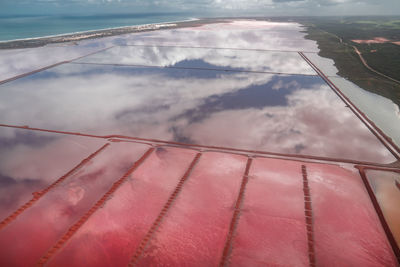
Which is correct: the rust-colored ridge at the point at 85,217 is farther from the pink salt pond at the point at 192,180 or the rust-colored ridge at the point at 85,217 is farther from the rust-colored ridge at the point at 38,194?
the rust-colored ridge at the point at 38,194

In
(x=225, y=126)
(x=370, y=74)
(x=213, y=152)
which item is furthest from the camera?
(x=370, y=74)

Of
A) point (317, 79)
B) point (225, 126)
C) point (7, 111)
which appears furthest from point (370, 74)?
point (7, 111)

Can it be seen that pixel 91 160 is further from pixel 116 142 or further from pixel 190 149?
pixel 190 149

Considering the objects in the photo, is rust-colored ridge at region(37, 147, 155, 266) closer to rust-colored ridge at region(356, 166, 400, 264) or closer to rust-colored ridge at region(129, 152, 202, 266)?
rust-colored ridge at region(129, 152, 202, 266)

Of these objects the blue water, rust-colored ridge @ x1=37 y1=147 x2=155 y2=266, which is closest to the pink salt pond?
rust-colored ridge @ x1=37 y1=147 x2=155 y2=266

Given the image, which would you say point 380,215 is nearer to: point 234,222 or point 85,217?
point 234,222

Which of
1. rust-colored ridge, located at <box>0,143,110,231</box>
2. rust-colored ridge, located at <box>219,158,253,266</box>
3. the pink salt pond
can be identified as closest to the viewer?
rust-colored ridge, located at <box>219,158,253,266</box>

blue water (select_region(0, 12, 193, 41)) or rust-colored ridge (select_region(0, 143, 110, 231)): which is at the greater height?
blue water (select_region(0, 12, 193, 41))

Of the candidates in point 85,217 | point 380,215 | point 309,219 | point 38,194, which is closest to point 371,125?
point 380,215

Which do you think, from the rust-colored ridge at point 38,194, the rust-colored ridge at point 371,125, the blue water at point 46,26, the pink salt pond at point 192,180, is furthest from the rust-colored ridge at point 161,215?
the blue water at point 46,26
